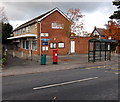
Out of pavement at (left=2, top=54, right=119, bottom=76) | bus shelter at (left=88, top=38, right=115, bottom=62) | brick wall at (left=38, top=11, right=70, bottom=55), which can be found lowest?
pavement at (left=2, top=54, right=119, bottom=76)

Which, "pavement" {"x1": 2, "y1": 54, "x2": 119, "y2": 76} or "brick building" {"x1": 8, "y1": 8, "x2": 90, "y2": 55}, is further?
"brick building" {"x1": 8, "y1": 8, "x2": 90, "y2": 55}

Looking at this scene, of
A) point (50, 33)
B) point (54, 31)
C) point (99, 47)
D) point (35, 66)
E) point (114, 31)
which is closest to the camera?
point (35, 66)

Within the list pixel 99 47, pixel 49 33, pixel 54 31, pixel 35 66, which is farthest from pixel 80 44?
pixel 35 66

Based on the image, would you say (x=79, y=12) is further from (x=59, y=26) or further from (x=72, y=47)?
(x=72, y=47)

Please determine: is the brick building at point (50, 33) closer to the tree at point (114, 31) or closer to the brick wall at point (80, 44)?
the brick wall at point (80, 44)

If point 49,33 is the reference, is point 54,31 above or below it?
above

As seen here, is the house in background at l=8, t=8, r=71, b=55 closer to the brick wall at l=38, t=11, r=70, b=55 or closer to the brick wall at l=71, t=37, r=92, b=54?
the brick wall at l=38, t=11, r=70, b=55

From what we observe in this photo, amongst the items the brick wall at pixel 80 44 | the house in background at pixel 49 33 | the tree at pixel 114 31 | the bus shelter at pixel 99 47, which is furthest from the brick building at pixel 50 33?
the tree at pixel 114 31

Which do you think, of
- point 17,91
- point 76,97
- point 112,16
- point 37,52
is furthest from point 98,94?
point 112,16

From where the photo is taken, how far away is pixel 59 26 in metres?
25.0

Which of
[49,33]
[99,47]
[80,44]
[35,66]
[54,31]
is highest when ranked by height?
[54,31]

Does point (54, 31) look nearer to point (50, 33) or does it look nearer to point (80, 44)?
point (50, 33)

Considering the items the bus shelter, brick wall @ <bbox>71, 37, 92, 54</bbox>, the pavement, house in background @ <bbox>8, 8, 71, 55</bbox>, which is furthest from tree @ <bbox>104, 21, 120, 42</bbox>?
the pavement

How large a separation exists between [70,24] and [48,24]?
16.3 feet
